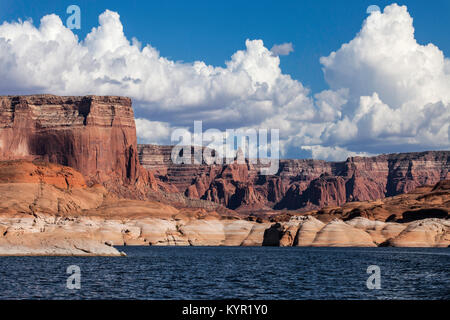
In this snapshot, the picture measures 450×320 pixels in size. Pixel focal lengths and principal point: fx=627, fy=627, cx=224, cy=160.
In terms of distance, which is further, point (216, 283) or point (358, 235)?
point (358, 235)

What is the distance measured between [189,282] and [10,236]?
59.7 meters

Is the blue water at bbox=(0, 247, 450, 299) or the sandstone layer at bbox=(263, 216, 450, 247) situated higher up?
the blue water at bbox=(0, 247, 450, 299)

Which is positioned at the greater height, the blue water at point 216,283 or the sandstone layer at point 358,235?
the blue water at point 216,283

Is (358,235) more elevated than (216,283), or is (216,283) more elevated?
(216,283)

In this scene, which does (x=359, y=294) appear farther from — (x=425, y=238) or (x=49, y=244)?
(x=425, y=238)

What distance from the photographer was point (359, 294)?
55.6 m

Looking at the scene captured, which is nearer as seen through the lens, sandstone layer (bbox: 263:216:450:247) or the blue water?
the blue water

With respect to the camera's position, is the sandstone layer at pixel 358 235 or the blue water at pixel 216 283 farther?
the sandstone layer at pixel 358 235

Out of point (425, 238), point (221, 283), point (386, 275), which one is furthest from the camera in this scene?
point (425, 238)
